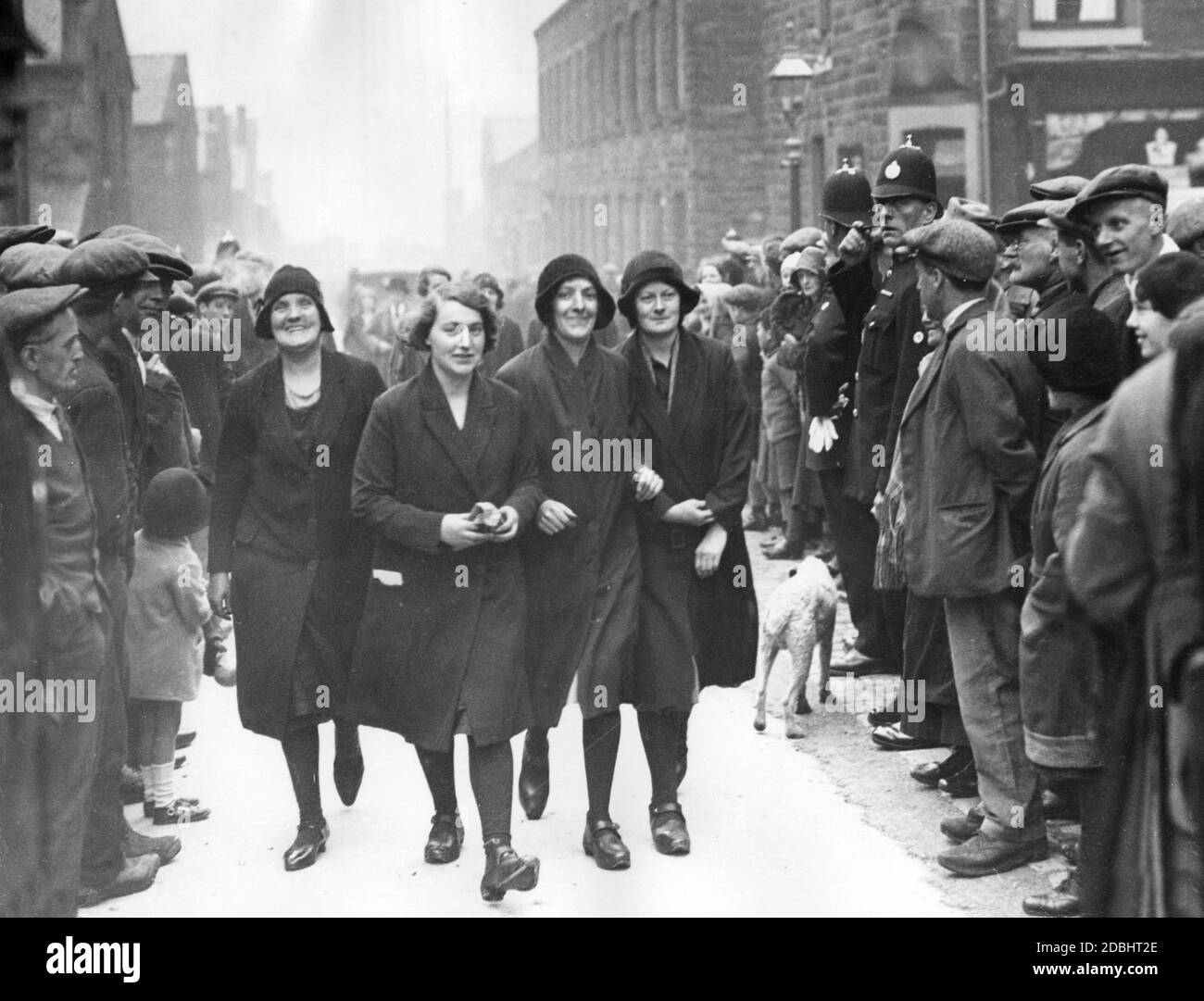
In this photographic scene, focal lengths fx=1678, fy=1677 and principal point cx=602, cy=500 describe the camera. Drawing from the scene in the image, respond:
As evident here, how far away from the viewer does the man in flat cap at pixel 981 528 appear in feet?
19.1

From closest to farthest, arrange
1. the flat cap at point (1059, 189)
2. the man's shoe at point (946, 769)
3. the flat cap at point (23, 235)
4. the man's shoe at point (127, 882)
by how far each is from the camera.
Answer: the man's shoe at point (127, 882) < the flat cap at point (23, 235) < the man's shoe at point (946, 769) < the flat cap at point (1059, 189)

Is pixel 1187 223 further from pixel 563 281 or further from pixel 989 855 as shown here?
pixel 989 855

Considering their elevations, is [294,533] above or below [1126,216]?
below

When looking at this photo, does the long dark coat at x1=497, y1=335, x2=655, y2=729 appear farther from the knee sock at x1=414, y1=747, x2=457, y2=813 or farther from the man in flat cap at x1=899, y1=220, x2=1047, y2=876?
the man in flat cap at x1=899, y1=220, x2=1047, y2=876

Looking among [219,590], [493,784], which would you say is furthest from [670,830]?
[219,590]

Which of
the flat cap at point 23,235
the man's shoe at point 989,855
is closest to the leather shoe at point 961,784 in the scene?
the man's shoe at point 989,855

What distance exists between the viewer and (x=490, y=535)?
5723 millimetres

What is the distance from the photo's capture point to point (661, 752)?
243 inches

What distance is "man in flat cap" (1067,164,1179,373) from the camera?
5.61 m

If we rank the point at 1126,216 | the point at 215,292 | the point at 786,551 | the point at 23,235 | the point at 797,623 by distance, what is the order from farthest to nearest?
the point at 786,551 → the point at 215,292 → the point at 797,623 → the point at 23,235 → the point at 1126,216

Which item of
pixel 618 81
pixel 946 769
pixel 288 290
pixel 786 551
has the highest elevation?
pixel 618 81

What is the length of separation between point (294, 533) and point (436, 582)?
602mm

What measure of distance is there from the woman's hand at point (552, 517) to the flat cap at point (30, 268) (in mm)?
1905

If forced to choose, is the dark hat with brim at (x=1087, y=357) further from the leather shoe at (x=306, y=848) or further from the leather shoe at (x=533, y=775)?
the leather shoe at (x=306, y=848)
